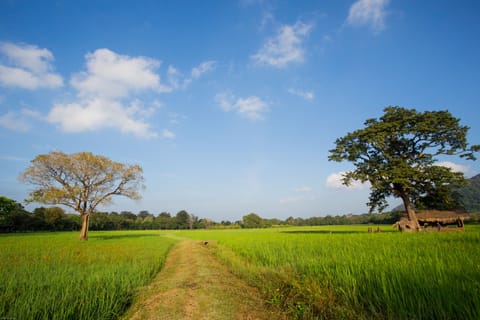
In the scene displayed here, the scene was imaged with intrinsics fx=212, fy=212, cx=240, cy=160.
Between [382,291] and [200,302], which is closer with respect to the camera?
[382,291]

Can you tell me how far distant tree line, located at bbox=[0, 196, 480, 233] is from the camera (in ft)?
187

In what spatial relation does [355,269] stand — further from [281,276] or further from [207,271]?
[207,271]

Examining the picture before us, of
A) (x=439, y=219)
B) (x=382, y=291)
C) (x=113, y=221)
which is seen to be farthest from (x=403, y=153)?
(x=113, y=221)

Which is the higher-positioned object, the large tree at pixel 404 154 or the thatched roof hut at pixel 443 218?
the large tree at pixel 404 154

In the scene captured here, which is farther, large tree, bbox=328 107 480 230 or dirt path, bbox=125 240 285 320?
large tree, bbox=328 107 480 230

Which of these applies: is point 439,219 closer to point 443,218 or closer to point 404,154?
point 443,218

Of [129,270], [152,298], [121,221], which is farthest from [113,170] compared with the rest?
[121,221]

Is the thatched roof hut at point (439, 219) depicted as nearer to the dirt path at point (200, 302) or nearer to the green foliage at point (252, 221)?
the dirt path at point (200, 302)

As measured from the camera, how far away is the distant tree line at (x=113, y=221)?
5697 cm

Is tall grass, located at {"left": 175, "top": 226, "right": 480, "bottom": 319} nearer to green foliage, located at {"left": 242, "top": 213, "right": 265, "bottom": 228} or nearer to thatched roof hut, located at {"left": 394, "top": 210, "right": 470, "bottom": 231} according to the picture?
thatched roof hut, located at {"left": 394, "top": 210, "right": 470, "bottom": 231}

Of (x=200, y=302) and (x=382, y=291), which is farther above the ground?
(x=382, y=291)

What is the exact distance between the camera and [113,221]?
91.4 m

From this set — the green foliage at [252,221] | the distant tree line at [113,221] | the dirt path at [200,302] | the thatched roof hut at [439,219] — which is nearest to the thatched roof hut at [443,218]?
the thatched roof hut at [439,219]

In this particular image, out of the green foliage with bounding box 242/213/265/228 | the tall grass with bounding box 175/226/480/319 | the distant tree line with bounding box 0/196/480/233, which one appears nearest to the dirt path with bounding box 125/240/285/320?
the tall grass with bounding box 175/226/480/319
